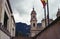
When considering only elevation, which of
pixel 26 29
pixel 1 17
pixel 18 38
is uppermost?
pixel 1 17

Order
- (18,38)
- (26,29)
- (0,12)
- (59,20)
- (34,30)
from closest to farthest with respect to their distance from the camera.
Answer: (59,20)
(0,12)
(18,38)
(34,30)
(26,29)

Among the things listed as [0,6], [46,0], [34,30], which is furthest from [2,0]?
[34,30]

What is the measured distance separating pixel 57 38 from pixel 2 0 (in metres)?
10.3

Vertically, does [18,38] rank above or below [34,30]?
above

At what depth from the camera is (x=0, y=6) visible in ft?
53.8

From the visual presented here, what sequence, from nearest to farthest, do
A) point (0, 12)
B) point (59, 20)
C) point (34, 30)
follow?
point (59, 20) → point (0, 12) → point (34, 30)

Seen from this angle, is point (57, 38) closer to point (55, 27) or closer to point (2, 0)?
point (55, 27)

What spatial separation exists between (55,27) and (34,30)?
4909 centimetres

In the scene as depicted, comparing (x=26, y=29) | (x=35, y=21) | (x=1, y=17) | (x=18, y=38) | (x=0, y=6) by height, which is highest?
(x=0, y=6)

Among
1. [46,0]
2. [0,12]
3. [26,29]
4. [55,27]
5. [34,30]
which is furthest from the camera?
[26,29]

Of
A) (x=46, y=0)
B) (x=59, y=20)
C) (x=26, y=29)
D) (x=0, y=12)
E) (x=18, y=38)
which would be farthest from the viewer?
(x=26, y=29)

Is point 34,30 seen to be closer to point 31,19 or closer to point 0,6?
point 31,19

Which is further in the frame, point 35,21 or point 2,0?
point 35,21

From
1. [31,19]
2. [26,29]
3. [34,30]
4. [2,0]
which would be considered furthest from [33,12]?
[2,0]
